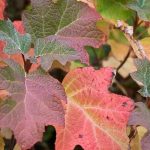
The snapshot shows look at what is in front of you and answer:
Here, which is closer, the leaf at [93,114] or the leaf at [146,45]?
the leaf at [93,114]

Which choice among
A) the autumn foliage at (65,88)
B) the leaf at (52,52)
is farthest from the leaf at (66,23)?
the leaf at (52,52)

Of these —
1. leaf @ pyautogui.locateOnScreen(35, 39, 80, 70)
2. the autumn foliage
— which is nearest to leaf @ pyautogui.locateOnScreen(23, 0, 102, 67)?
the autumn foliage

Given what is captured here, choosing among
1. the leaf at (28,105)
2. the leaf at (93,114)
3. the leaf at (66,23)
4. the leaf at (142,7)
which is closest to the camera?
the leaf at (28,105)

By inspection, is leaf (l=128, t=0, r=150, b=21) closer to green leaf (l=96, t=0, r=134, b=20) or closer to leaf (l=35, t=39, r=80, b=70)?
green leaf (l=96, t=0, r=134, b=20)

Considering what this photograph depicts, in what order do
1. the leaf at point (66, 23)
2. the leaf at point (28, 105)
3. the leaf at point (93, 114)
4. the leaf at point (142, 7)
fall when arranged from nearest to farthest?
the leaf at point (28, 105)
the leaf at point (93, 114)
the leaf at point (66, 23)
the leaf at point (142, 7)

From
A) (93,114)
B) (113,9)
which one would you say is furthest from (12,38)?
(113,9)

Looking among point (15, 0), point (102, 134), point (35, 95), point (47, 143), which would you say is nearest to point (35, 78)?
point (35, 95)

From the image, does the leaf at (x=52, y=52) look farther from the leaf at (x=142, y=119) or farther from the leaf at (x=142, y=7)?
the leaf at (x=142, y=7)
